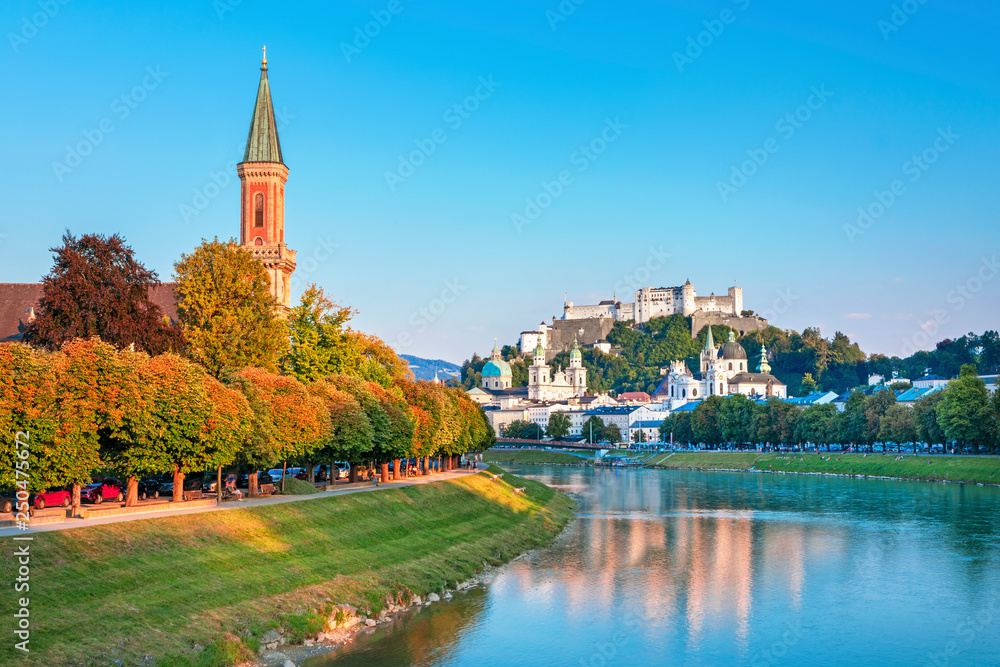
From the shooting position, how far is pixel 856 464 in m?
106

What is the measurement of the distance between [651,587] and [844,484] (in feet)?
198

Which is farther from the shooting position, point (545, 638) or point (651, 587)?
point (651, 587)

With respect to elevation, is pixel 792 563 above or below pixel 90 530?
below

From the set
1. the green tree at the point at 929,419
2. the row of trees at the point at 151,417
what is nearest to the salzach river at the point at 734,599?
the row of trees at the point at 151,417

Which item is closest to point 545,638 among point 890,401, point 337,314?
point 337,314

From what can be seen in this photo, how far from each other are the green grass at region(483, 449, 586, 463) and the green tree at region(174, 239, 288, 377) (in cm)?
11530

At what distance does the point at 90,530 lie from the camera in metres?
28.1

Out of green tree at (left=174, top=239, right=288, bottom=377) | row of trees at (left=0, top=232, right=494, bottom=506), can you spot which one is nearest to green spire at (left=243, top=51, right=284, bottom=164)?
row of trees at (left=0, top=232, right=494, bottom=506)

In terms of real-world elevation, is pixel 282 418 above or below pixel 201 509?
above

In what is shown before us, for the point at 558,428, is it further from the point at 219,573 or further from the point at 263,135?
the point at 219,573

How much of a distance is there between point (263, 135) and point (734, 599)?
5411 centimetres

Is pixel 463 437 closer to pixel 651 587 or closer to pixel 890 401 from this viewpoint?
pixel 651 587

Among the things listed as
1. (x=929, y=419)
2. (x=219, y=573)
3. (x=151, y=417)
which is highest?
(x=151, y=417)

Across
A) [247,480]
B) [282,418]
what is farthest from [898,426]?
[282,418]
